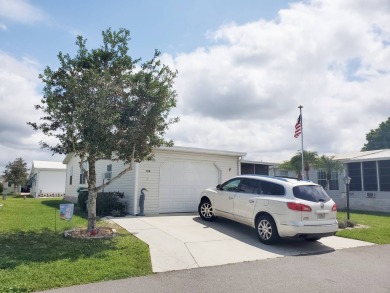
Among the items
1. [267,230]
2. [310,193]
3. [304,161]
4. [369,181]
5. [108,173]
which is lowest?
[267,230]

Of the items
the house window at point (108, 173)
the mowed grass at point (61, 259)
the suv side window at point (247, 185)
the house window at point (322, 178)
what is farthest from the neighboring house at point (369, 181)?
the mowed grass at point (61, 259)

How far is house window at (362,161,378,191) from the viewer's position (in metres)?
20.5

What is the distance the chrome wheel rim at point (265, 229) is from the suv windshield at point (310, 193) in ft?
3.58

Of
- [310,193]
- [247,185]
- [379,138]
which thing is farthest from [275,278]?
[379,138]

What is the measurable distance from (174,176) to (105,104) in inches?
264

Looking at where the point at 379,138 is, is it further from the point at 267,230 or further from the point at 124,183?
the point at 267,230

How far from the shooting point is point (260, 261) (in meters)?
7.07

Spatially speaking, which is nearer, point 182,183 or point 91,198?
point 91,198

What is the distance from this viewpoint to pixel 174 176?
47.3 ft

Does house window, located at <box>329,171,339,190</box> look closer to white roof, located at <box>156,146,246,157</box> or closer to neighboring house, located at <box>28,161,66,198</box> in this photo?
white roof, located at <box>156,146,246,157</box>

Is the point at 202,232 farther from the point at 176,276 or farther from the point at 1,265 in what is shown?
the point at 1,265

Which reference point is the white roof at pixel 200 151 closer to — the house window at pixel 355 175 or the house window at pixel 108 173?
the house window at pixel 108 173

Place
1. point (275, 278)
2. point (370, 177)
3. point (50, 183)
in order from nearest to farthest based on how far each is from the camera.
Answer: point (275, 278) → point (370, 177) → point (50, 183)

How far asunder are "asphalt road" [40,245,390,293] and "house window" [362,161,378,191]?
1471 cm
